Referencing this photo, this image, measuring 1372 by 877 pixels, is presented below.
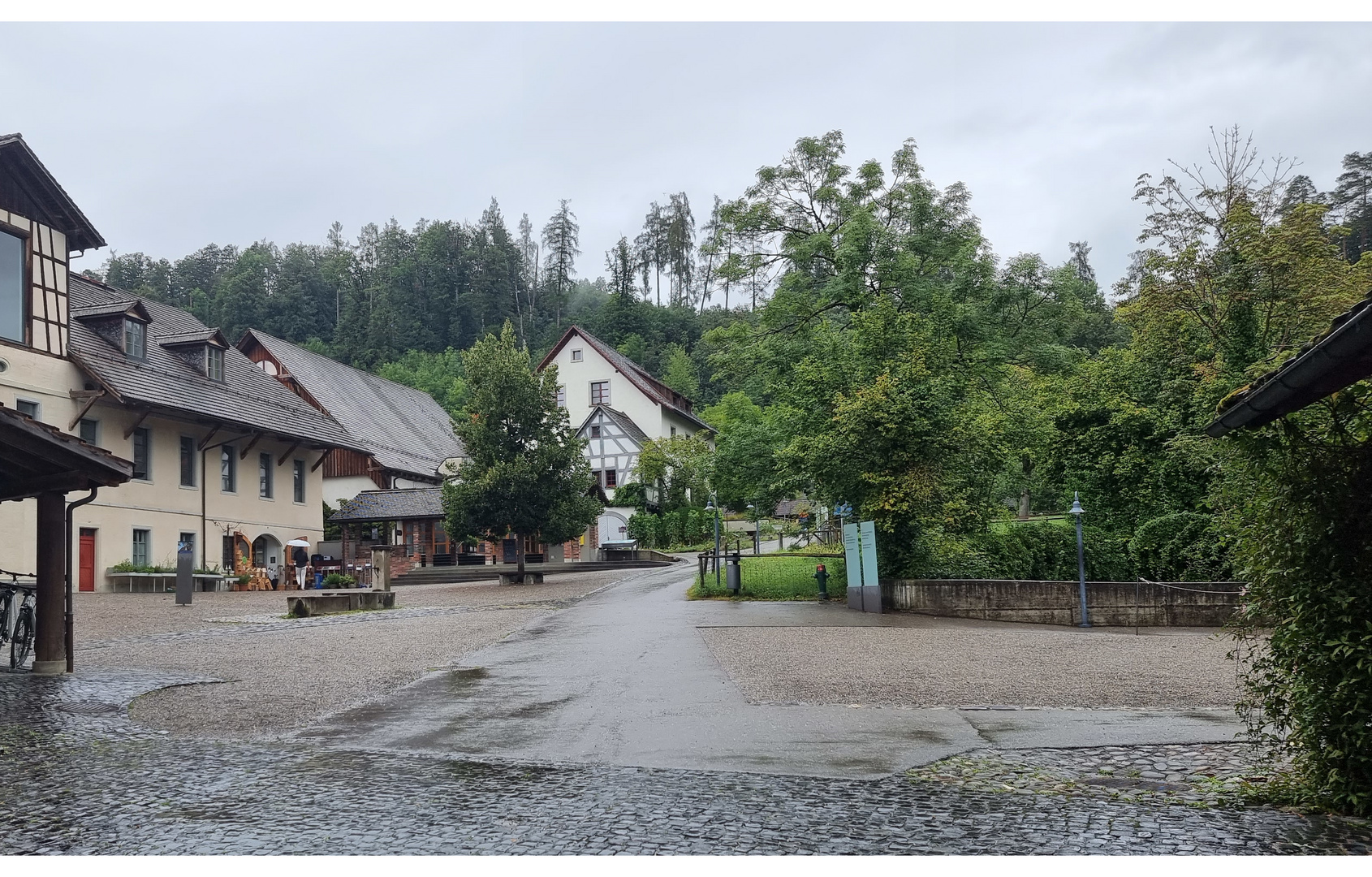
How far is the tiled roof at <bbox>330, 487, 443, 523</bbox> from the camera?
49094 mm

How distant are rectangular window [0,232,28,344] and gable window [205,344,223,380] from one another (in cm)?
878

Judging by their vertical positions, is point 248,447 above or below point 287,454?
above

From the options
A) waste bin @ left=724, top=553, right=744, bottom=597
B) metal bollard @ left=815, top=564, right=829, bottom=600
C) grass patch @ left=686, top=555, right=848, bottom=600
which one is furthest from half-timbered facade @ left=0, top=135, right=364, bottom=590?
metal bollard @ left=815, top=564, right=829, bottom=600

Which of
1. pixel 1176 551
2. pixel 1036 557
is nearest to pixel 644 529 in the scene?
pixel 1036 557

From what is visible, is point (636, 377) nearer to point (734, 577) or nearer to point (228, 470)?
point (228, 470)

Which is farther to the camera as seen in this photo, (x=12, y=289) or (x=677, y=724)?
(x=12, y=289)

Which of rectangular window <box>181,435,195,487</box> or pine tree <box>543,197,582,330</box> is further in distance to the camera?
pine tree <box>543,197,582,330</box>

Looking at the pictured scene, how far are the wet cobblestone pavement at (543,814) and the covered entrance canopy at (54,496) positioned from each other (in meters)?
5.05

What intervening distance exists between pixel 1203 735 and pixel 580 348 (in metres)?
67.6

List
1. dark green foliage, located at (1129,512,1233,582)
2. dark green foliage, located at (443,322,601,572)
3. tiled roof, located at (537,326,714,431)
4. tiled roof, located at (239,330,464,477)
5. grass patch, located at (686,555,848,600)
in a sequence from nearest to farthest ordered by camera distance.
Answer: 1. dark green foliage, located at (1129,512,1233,582)
2. grass patch, located at (686,555,848,600)
3. dark green foliage, located at (443,322,601,572)
4. tiled roof, located at (239,330,464,477)
5. tiled roof, located at (537,326,714,431)

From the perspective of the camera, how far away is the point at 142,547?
116ft

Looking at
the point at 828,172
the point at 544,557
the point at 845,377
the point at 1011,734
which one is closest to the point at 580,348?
the point at 544,557

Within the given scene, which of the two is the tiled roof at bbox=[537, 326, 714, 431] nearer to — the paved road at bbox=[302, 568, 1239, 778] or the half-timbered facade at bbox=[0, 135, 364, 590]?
the half-timbered facade at bbox=[0, 135, 364, 590]

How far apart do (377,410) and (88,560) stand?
2814 centimetres
